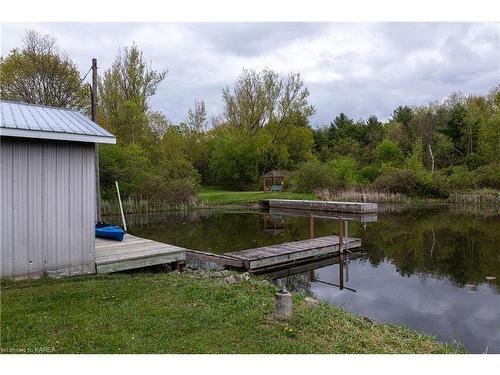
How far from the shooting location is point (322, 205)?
24.8m

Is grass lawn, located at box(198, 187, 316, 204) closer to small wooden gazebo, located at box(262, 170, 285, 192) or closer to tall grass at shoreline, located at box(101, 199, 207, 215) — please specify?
small wooden gazebo, located at box(262, 170, 285, 192)

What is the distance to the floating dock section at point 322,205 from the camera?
22.9m

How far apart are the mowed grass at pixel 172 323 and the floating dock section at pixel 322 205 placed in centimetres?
1743

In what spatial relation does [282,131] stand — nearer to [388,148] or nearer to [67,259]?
[388,148]

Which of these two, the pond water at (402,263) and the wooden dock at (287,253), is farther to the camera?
the wooden dock at (287,253)

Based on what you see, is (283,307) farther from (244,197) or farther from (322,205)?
(244,197)

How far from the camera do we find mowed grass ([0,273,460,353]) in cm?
410

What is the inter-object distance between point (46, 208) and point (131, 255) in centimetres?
195

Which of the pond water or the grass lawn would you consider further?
the grass lawn

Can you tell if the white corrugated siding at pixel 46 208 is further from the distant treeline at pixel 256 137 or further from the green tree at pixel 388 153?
the green tree at pixel 388 153

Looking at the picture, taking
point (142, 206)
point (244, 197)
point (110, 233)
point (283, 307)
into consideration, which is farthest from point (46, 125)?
point (244, 197)

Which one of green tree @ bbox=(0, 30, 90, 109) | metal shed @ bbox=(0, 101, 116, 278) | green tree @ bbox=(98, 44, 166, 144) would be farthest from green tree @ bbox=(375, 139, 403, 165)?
metal shed @ bbox=(0, 101, 116, 278)

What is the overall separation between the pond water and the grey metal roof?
5317mm

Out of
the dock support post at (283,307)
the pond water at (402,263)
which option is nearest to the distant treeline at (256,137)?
the pond water at (402,263)
